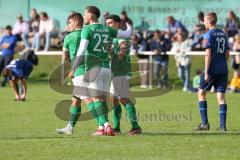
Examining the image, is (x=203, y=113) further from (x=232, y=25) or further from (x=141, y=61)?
(x=232, y=25)

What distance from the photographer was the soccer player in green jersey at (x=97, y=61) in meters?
12.7

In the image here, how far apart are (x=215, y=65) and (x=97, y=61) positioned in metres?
2.29

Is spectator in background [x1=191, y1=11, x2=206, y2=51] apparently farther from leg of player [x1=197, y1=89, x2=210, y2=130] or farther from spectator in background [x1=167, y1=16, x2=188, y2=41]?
leg of player [x1=197, y1=89, x2=210, y2=130]

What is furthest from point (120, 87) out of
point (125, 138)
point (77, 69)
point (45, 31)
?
point (45, 31)

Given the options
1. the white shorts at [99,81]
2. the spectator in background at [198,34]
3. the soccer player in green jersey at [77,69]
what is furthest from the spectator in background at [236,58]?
the white shorts at [99,81]

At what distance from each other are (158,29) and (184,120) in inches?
637

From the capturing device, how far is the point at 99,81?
42.1ft

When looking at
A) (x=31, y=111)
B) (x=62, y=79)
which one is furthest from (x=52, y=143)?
(x=62, y=79)

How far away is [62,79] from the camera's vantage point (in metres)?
27.6

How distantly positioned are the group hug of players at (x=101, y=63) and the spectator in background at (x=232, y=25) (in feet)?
55.1

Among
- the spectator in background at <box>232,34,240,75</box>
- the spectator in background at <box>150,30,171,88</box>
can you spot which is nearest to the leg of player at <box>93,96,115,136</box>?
the spectator in background at <box>232,34,240,75</box>

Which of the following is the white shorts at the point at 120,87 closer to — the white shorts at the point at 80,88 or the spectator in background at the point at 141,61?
the white shorts at the point at 80,88

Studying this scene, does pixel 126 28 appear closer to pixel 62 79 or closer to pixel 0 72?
pixel 62 79

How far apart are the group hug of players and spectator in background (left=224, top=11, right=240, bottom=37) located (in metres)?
16.8
